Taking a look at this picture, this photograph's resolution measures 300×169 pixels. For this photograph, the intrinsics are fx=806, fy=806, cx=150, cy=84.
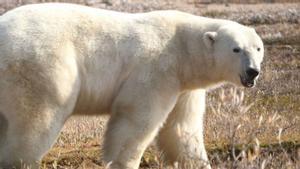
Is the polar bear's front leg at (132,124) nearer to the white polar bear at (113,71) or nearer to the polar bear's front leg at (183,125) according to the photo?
the white polar bear at (113,71)

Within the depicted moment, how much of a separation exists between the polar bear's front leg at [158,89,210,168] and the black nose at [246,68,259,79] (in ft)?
3.19

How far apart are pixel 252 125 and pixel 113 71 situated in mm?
1880

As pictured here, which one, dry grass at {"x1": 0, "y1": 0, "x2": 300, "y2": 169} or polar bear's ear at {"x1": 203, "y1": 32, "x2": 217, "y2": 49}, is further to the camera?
polar bear's ear at {"x1": 203, "y1": 32, "x2": 217, "y2": 49}

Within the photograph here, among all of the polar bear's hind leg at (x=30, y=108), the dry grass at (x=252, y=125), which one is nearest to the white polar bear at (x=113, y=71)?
the polar bear's hind leg at (x=30, y=108)

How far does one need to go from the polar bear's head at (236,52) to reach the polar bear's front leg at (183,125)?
1.86ft

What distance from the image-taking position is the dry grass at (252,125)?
19.6 feet

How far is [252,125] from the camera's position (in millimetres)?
9078

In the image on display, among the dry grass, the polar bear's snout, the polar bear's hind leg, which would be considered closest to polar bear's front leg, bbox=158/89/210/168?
the dry grass

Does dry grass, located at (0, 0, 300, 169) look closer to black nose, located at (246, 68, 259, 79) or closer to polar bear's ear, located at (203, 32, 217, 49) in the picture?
black nose, located at (246, 68, 259, 79)

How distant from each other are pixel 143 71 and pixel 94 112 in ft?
2.20

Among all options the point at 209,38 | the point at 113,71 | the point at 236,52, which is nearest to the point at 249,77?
the point at 236,52

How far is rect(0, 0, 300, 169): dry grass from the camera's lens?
19.6 ft

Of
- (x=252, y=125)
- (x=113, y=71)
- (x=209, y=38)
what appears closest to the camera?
(x=113, y=71)

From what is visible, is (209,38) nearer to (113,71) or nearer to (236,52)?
(236,52)
